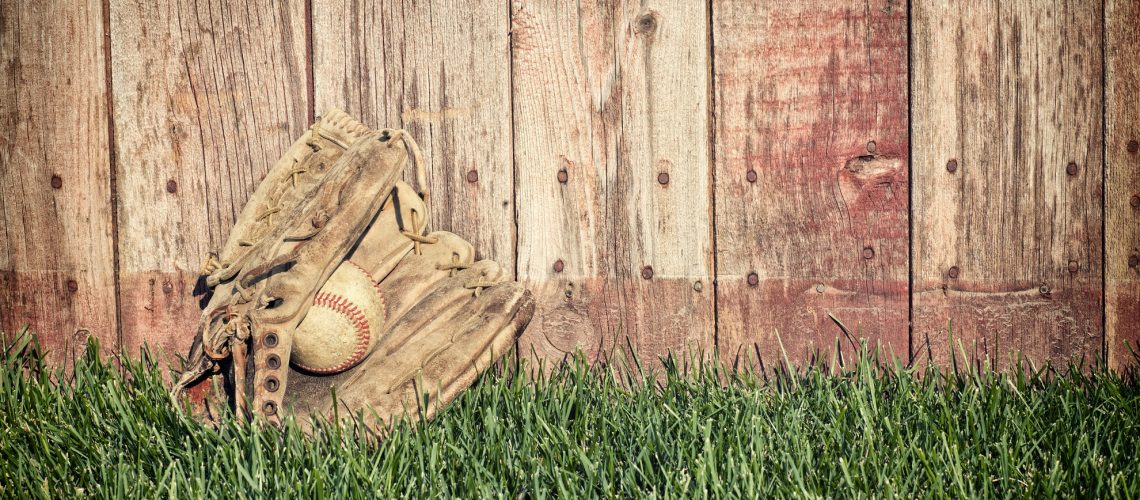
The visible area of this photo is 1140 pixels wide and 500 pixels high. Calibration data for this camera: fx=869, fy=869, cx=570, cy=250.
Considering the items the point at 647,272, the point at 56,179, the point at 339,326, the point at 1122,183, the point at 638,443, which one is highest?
the point at 56,179

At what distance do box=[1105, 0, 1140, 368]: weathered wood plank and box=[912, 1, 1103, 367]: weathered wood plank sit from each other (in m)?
0.03

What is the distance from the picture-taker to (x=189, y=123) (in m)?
2.91

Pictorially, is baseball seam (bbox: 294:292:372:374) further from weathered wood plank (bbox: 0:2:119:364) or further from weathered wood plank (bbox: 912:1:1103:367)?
weathered wood plank (bbox: 912:1:1103:367)

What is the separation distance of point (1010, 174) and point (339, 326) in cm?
208

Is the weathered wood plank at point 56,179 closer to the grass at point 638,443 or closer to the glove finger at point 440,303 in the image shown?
the grass at point 638,443

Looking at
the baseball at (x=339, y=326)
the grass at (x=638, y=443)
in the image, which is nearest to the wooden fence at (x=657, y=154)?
the grass at (x=638, y=443)

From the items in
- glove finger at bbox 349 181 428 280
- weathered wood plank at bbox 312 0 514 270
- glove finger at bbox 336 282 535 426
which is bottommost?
glove finger at bbox 336 282 535 426

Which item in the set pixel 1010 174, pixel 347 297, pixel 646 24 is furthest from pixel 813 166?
pixel 347 297

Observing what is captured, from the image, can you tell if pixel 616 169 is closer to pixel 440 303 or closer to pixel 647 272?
pixel 647 272

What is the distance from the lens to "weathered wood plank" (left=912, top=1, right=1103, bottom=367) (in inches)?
104

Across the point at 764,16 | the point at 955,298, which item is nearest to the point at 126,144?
the point at 764,16

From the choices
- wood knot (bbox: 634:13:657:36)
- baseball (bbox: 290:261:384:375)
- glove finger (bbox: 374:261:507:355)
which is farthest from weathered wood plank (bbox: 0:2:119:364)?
wood knot (bbox: 634:13:657:36)

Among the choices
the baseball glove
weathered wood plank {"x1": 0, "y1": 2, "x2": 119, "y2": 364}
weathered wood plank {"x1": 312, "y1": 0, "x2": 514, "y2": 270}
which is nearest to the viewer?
the baseball glove

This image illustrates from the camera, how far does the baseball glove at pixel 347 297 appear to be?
241 centimetres
